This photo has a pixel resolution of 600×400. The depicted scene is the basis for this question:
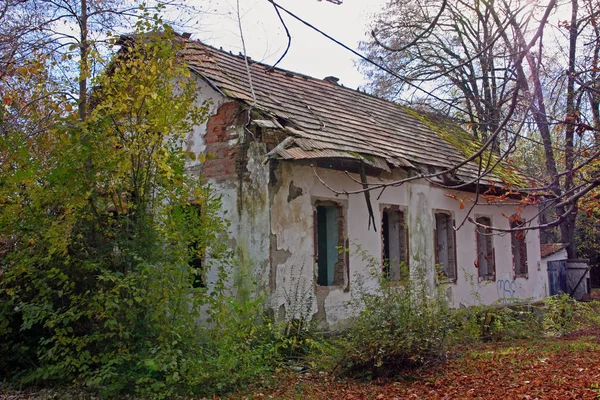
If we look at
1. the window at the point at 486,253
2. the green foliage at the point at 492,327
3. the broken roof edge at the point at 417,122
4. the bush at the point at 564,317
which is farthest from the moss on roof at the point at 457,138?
the green foliage at the point at 492,327

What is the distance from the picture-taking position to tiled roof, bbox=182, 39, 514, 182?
9969mm

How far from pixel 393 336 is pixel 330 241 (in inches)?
147

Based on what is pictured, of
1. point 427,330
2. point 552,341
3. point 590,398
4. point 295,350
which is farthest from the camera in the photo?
point 552,341

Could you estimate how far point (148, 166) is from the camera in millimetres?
7336

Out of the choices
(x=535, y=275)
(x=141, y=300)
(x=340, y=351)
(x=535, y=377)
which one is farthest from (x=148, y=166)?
(x=535, y=275)

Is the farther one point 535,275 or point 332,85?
point 535,275

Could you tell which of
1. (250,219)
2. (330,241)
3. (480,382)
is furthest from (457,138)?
(480,382)

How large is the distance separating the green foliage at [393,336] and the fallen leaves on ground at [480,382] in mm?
216

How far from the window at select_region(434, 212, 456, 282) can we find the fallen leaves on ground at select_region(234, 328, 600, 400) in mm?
4410

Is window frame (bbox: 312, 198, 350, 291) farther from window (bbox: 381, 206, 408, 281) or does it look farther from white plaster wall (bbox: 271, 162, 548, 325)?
window (bbox: 381, 206, 408, 281)

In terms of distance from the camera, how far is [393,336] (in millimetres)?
7512

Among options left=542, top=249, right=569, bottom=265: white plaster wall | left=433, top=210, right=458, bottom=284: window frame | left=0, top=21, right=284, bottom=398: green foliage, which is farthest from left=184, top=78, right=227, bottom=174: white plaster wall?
left=542, top=249, right=569, bottom=265: white plaster wall

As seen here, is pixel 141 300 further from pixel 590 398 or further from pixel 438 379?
pixel 590 398

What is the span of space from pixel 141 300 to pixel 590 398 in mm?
4872
